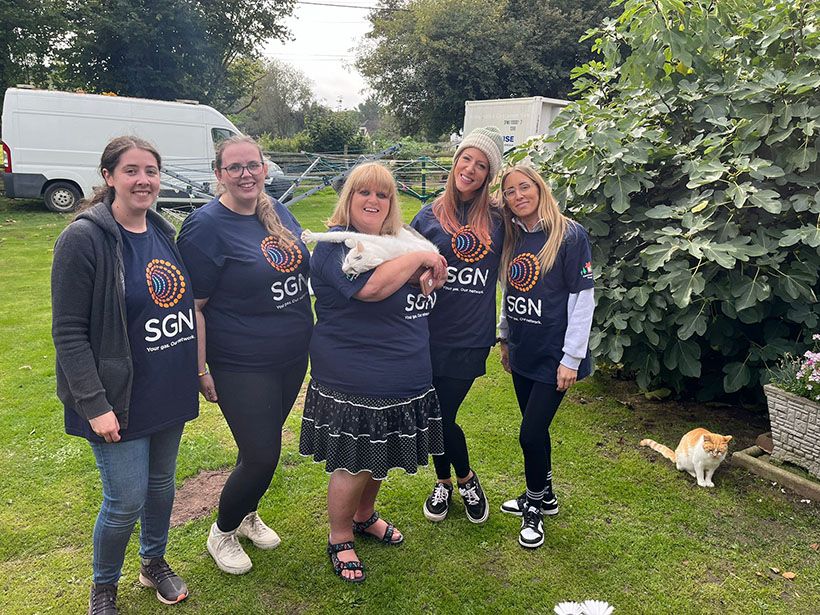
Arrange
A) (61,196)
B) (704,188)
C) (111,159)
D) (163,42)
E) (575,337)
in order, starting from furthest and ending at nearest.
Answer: (163,42), (61,196), (704,188), (575,337), (111,159)

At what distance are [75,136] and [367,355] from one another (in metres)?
12.7

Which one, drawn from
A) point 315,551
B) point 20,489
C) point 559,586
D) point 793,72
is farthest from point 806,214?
point 20,489

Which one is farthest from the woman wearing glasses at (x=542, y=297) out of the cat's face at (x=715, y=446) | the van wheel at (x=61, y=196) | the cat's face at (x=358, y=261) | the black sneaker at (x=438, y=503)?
the van wheel at (x=61, y=196)

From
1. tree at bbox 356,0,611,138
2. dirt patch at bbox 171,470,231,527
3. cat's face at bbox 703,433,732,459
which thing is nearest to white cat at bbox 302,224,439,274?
dirt patch at bbox 171,470,231,527

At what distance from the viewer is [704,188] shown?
364 cm

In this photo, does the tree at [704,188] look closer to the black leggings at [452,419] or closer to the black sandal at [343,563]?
the black leggings at [452,419]

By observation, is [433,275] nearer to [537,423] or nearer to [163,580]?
[537,423]

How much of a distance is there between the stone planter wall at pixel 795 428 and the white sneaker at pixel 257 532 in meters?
2.85

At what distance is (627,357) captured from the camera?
411 cm

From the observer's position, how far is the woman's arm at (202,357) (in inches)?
89.2

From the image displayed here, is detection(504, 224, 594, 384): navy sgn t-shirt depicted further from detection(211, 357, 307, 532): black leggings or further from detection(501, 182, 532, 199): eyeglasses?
detection(211, 357, 307, 532): black leggings

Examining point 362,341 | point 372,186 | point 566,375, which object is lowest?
point 566,375

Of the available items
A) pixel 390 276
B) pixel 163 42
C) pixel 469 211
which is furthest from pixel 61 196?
pixel 390 276

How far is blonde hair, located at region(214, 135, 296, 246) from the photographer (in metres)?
2.34
